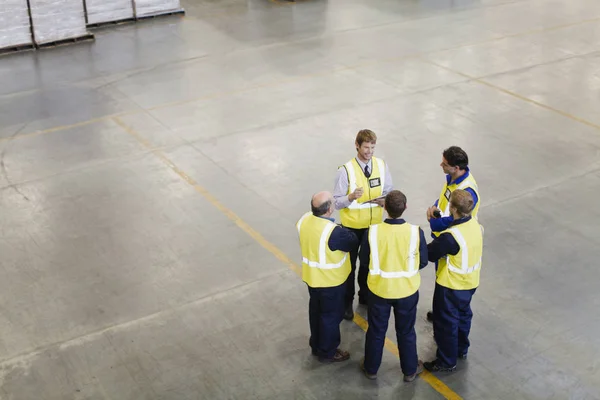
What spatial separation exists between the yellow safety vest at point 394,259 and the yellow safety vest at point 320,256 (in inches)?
13.3

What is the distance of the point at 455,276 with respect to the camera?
6551mm

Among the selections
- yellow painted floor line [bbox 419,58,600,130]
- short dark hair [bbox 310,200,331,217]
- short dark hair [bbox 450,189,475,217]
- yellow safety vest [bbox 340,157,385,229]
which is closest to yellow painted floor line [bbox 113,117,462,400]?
yellow safety vest [bbox 340,157,385,229]

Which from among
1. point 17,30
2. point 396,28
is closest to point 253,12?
point 396,28

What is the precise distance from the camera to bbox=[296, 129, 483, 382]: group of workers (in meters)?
6.27

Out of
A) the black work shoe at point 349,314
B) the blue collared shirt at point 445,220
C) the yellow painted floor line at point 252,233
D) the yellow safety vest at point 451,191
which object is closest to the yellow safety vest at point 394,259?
the blue collared shirt at point 445,220

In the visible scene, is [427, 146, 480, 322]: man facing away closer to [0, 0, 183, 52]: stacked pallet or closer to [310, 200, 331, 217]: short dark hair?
[310, 200, 331, 217]: short dark hair

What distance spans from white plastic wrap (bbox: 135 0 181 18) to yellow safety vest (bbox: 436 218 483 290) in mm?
14823

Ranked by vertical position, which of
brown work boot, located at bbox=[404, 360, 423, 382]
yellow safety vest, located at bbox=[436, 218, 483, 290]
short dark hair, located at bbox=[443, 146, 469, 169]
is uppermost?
short dark hair, located at bbox=[443, 146, 469, 169]

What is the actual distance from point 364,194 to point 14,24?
12365 millimetres

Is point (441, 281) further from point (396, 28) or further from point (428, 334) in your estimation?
point (396, 28)

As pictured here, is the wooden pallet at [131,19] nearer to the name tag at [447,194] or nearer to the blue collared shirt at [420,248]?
the name tag at [447,194]

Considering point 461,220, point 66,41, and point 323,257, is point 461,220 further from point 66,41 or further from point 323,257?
point 66,41

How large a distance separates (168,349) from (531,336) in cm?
383

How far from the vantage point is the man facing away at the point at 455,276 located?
6379 mm
